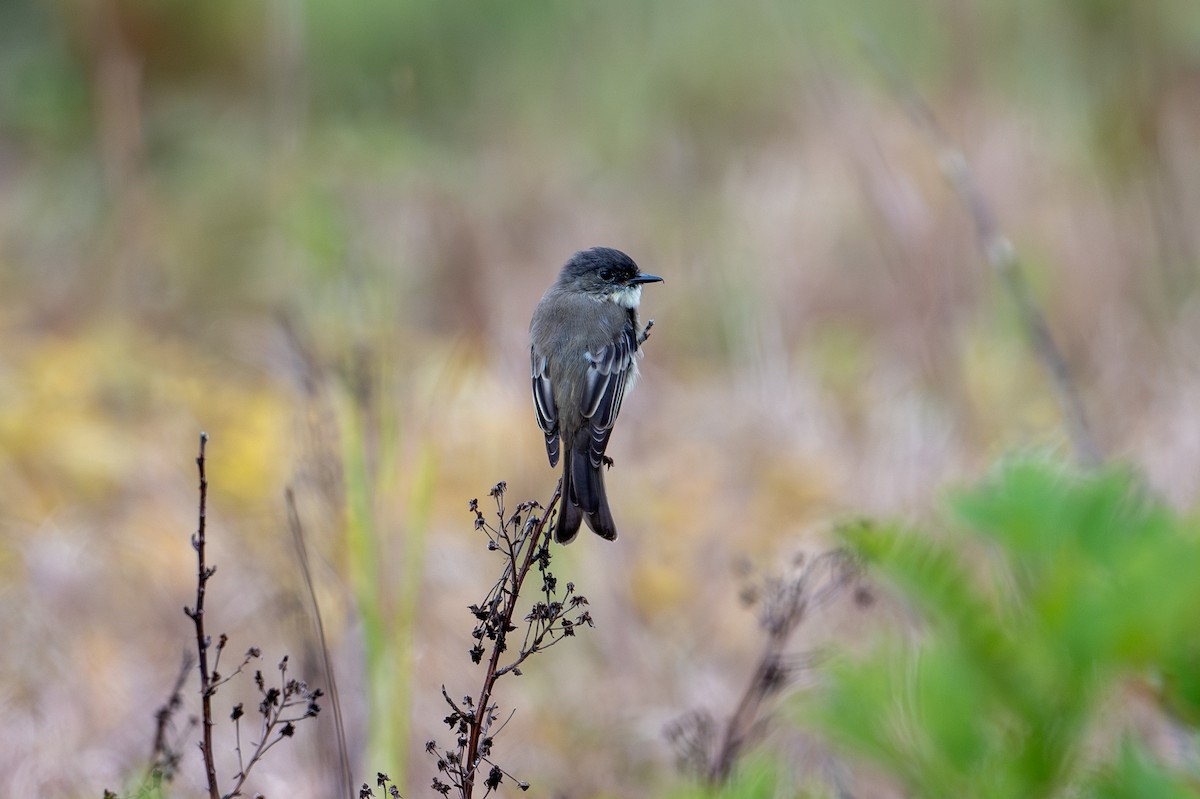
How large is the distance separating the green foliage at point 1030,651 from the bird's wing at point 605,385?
1008 millimetres

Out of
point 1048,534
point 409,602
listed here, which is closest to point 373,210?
point 409,602

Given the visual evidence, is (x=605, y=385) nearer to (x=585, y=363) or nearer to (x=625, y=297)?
(x=585, y=363)

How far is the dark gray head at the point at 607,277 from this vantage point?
3.95 m

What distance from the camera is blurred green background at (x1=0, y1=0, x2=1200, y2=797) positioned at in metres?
4.06

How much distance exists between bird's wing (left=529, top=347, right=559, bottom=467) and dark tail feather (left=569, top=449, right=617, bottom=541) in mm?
167

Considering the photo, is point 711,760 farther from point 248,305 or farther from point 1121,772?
point 248,305

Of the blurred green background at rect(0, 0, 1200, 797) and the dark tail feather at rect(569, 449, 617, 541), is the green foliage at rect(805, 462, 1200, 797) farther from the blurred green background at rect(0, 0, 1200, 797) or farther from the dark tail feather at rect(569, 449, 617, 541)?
the blurred green background at rect(0, 0, 1200, 797)

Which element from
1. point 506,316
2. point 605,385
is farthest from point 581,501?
point 506,316

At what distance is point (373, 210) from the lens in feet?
22.2

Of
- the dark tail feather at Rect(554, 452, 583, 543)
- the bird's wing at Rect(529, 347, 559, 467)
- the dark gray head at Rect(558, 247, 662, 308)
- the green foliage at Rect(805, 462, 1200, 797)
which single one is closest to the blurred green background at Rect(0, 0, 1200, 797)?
the bird's wing at Rect(529, 347, 559, 467)

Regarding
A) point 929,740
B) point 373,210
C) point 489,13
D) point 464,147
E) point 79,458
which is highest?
point 489,13

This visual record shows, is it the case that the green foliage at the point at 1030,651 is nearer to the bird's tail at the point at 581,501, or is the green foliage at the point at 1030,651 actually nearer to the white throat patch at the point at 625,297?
the bird's tail at the point at 581,501

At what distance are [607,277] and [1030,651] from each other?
2.13 metres

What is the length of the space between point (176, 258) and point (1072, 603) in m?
7.06
